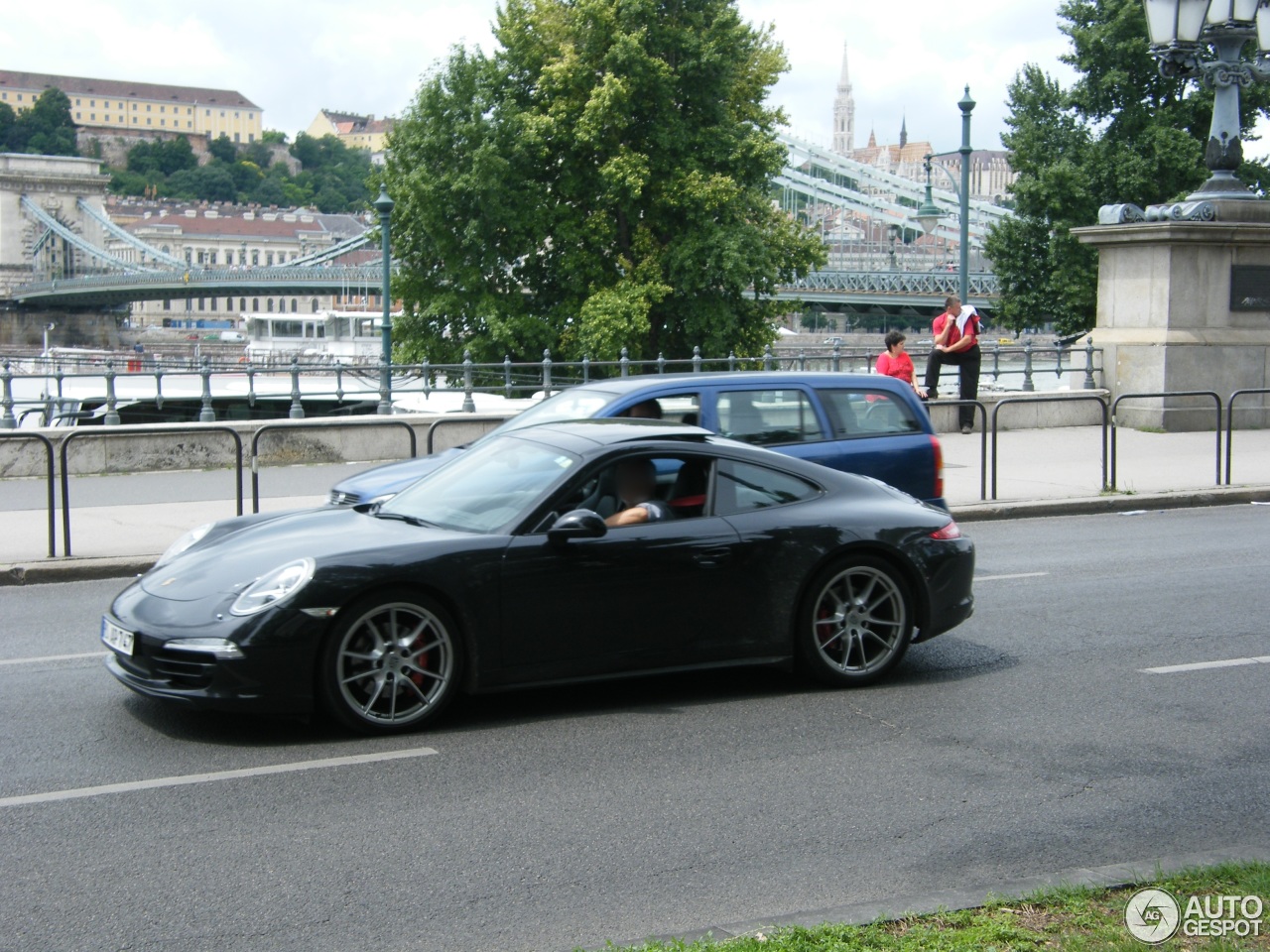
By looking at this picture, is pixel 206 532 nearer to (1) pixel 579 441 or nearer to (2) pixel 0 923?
(1) pixel 579 441

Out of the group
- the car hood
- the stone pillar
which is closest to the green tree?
the stone pillar

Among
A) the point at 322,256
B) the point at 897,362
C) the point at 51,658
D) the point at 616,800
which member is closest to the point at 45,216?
the point at 322,256

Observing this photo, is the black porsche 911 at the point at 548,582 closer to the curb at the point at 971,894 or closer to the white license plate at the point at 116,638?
the white license plate at the point at 116,638

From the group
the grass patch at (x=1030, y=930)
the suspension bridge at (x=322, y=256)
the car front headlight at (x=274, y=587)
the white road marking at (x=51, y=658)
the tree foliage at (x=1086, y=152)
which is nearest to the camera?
the grass patch at (x=1030, y=930)

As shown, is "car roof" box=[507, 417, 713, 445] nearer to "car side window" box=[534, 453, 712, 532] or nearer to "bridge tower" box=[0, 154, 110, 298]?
"car side window" box=[534, 453, 712, 532]

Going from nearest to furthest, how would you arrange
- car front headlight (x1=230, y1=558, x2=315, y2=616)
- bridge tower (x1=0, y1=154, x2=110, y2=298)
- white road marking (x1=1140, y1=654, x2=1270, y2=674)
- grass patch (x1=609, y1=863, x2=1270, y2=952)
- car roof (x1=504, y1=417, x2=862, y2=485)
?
1. grass patch (x1=609, y1=863, x2=1270, y2=952)
2. car front headlight (x1=230, y1=558, x2=315, y2=616)
3. car roof (x1=504, y1=417, x2=862, y2=485)
4. white road marking (x1=1140, y1=654, x2=1270, y2=674)
5. bridge tower (x1=0, y1=154, x2=110, y2=298)

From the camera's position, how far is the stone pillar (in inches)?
805

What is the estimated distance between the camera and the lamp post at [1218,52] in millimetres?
18812

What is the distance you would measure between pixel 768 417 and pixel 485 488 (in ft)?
10.9

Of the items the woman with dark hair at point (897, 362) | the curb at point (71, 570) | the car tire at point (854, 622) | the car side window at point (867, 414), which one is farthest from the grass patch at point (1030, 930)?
the woman with dark hair at point (897, 362)

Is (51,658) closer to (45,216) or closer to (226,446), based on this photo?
(226,446)

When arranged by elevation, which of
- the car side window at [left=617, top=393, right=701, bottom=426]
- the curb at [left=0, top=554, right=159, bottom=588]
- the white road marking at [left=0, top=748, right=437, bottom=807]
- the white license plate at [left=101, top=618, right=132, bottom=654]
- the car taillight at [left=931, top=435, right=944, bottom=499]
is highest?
the car side window at [left=617, top=393, right=701, bottom=426]

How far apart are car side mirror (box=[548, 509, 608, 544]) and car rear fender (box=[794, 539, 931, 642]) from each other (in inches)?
47.6

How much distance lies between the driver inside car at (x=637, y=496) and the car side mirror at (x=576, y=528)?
31 centimetres
